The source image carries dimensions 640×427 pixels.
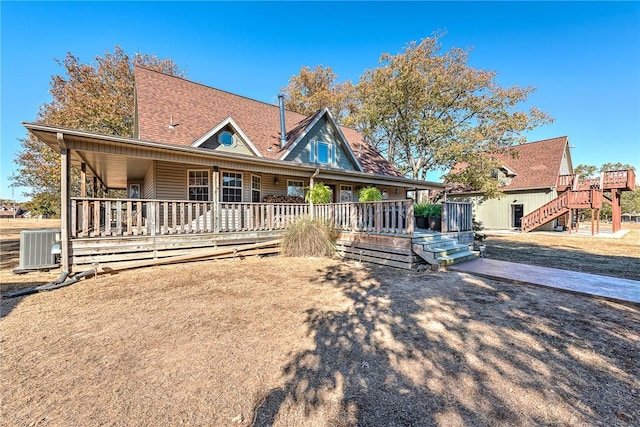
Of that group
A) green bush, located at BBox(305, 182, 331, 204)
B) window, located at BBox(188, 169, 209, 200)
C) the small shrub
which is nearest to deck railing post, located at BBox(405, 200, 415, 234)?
the small shrub

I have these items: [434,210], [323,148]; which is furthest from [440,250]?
[323,148]

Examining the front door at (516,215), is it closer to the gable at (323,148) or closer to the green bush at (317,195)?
the gable at (323,148)

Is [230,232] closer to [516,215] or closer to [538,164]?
[516,215]

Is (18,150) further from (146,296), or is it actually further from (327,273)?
(327,273)

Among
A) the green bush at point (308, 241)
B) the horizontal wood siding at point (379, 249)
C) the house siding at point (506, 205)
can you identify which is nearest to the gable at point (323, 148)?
the green bush at point (308, 241)

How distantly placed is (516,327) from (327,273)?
3764 millimetres

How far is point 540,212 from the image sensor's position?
65.0 feet

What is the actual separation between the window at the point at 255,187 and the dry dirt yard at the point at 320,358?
676 centimetres

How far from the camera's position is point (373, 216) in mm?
7906

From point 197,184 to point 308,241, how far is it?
5375 mm

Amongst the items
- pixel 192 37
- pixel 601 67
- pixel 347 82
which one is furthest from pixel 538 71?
pixel 192 37

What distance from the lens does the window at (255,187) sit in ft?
37.0

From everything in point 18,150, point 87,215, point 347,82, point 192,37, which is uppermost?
point 347,82

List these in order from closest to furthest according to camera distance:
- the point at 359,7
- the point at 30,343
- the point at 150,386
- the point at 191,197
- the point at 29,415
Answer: the point at 29,415 < the point at 150,386 < the point at 30,343 < the point at 191,197 < the point at 359,7
